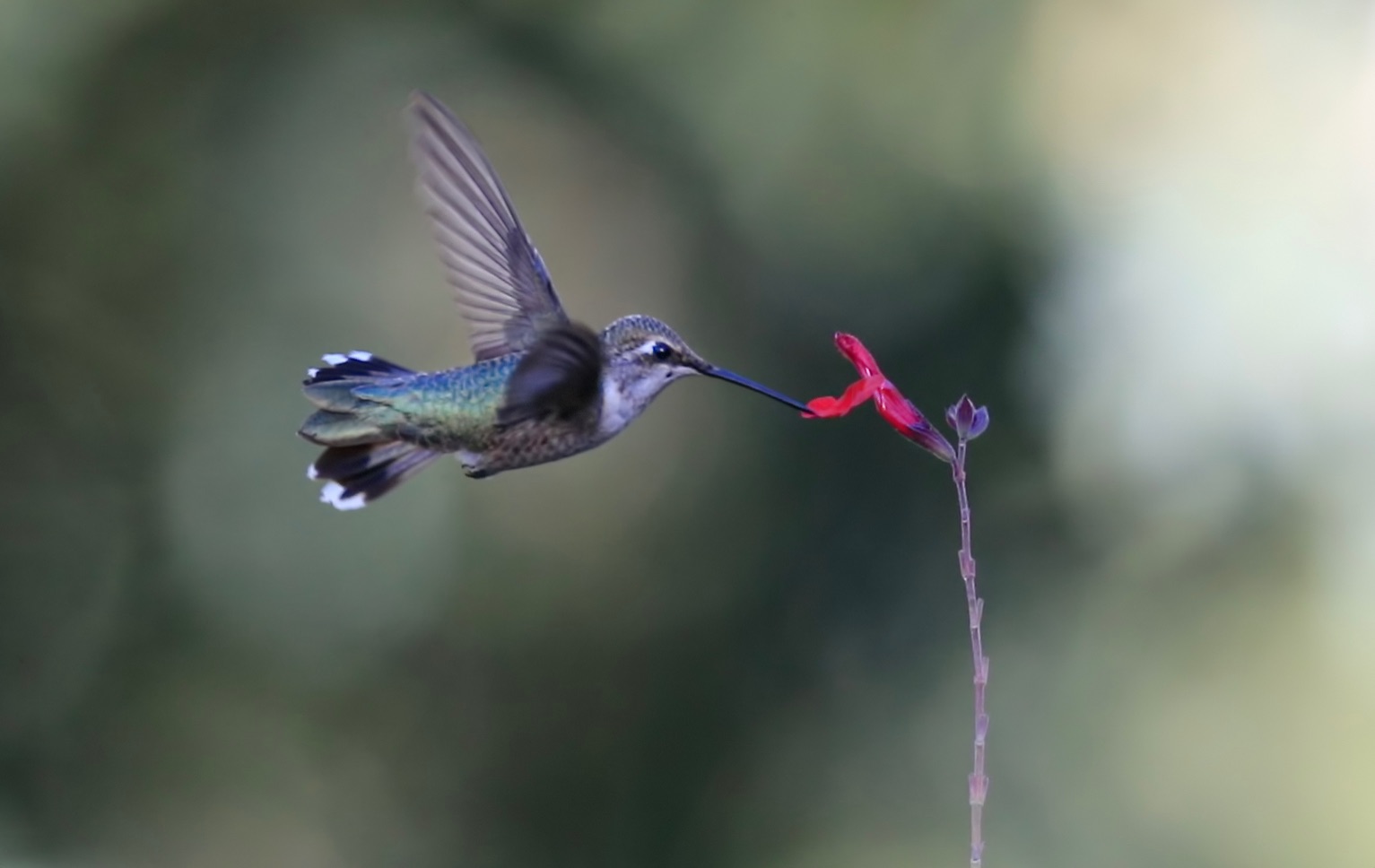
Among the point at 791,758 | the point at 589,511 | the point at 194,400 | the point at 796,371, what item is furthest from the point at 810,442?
the point at 194,400

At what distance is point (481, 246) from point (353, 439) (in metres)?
0.37

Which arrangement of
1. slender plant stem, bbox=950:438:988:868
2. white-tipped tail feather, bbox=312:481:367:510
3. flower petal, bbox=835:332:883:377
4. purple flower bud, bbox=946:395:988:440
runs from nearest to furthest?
slender plant stem, bbox=950:438:988:868 < purple flower bud, bbox=946:395:988:440 < white-tipped tail feather, bbox=312:481:367:510 < flower petal, bbox=835:332:883:377

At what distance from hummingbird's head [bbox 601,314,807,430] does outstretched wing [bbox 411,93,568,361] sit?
0.17 m

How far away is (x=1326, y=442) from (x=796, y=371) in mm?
1739

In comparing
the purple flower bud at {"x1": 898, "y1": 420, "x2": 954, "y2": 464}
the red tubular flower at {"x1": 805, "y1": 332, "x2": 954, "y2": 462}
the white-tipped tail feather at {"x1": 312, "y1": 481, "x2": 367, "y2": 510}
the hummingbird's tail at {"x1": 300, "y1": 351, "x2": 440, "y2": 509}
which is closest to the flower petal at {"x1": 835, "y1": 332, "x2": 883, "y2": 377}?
the red tubular flower at {"x1": 805, "y1": 332, "x2": 954, "y2": 462}

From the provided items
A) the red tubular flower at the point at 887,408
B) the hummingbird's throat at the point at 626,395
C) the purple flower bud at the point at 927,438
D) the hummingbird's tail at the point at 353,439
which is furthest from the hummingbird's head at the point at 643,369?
the hummingbird's tail at the point at 353,439

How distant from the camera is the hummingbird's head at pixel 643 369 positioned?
67.2 inches

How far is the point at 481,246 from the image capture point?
78.7 inches

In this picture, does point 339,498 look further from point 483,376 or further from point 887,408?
Answer: point 887,408

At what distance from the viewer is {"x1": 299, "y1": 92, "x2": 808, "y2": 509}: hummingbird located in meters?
1.67

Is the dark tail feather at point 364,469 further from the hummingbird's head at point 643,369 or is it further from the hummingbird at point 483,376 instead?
the hummingbird's head at point 643,369

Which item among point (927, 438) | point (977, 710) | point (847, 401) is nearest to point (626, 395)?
point (847, 401)

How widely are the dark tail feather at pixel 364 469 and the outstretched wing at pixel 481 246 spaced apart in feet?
0.78

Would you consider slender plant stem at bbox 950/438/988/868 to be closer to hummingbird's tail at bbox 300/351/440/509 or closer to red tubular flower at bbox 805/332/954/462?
red tubular flower at bbox 805/332/954/462
